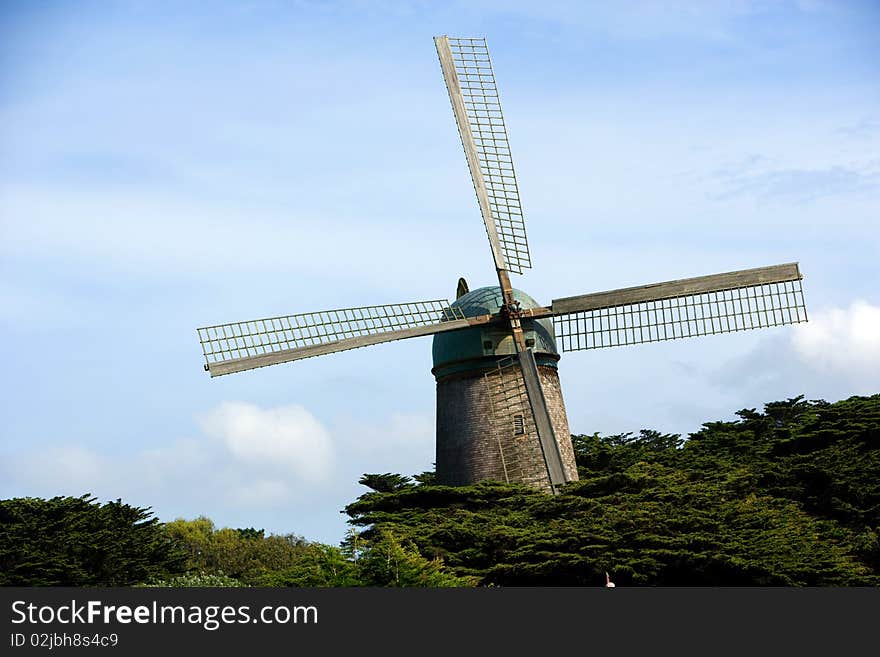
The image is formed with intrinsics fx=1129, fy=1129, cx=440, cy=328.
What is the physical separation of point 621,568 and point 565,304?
7.44m

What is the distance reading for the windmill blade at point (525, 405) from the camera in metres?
24.8

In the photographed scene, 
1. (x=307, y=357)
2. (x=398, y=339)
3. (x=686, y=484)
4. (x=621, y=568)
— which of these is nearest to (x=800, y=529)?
(x=686, y=484)

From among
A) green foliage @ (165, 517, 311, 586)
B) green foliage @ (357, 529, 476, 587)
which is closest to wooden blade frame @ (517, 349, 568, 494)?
green foliage @ (357, 529, 476, 587)

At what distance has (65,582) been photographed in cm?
2781

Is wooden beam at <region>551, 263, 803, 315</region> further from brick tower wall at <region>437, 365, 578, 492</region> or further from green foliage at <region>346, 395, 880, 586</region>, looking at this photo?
green foliage at <region>346, 395, 880, 586</region>

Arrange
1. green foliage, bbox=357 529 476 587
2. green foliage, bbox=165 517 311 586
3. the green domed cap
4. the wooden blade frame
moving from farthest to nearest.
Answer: green foliage, bbox=165 517 311 586 < the green domed cap < the wooden blade frame < green foliage, bbox=357 529 476 587

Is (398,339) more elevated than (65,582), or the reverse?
(398,339)

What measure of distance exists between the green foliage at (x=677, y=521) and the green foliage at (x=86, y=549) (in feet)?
21.3

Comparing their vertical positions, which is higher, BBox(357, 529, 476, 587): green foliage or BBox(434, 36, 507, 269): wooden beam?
BBox(434, 36, 507, 269): wooden beam

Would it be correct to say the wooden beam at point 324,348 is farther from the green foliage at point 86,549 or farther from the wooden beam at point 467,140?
the green foliage at point 86,549

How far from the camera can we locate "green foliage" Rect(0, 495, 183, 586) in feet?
91.8

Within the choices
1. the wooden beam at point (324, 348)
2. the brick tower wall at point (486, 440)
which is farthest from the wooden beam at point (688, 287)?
the wooden beam at point (324, 348)

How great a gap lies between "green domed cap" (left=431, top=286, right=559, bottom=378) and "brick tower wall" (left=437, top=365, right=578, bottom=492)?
0.28 m

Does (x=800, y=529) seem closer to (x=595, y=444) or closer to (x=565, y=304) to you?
→ (x=565, y=304)
